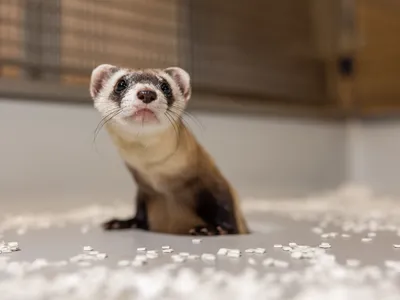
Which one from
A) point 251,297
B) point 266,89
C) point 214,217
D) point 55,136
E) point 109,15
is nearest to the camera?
point 251,297

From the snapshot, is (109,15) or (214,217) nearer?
(214,217)

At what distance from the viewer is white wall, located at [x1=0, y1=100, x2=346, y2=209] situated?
3.36 ft

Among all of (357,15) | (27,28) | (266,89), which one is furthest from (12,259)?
(357,15)

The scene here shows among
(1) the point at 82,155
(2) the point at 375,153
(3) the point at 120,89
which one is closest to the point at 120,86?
(3) the point at 120,89

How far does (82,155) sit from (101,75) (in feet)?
1.43

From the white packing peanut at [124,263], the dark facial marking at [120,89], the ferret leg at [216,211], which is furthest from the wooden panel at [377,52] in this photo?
the white packing peanut at [124,263]

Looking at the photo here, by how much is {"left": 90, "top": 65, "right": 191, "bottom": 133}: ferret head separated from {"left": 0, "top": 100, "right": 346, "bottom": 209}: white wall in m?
0.38

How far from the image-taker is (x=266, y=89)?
1.57 meters

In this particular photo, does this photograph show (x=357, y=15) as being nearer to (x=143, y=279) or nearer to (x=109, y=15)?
(x=109, y=15)

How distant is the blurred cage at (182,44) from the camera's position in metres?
1.10

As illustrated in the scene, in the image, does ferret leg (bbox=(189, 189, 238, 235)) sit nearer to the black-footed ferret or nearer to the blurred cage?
the black-footed ferret

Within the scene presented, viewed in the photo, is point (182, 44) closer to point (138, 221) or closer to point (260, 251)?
point (138, 221)

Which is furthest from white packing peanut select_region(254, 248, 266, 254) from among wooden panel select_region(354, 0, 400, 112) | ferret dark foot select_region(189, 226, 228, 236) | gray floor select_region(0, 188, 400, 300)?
wooden panel select_region(354, 0, 400, 112)

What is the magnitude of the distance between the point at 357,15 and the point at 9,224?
1315 mm
